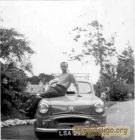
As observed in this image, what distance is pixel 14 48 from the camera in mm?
12133

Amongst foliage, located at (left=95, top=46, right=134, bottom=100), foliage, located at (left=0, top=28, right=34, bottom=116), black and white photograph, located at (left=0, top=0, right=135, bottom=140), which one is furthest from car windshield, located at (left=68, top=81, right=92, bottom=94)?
foliage, located at (left=95, top=46, right=134, bottom=100)

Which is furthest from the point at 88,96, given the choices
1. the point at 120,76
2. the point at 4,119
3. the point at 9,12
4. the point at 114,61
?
the point at 120,76

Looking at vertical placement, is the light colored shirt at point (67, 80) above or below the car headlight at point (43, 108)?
above

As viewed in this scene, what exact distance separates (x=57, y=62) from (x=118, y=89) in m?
18.2

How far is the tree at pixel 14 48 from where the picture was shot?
A: 11570 mm

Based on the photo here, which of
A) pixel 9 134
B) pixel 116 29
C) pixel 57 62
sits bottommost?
pixel 9 134

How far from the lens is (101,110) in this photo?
6844mm

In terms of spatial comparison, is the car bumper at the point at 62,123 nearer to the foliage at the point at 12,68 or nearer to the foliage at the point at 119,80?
the foliage at the point at 12,68

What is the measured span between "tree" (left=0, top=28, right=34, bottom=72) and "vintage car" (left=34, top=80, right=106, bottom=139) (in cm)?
487

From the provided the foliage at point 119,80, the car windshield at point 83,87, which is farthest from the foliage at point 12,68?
the foliage at point 119,80

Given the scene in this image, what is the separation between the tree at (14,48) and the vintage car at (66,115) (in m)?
4.87

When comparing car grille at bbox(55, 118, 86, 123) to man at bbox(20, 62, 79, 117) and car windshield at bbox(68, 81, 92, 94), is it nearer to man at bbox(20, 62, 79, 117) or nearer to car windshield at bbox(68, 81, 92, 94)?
man at bbox(20, 62, 79, 117)

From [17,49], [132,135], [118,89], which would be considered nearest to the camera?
[132,135]

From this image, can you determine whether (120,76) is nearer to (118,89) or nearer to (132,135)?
(118,89)
